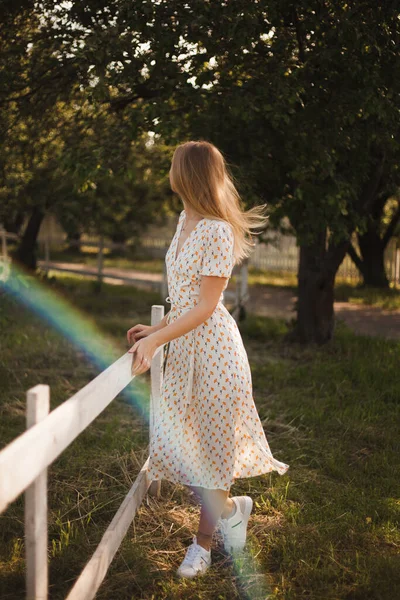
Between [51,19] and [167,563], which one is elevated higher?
[51,19]

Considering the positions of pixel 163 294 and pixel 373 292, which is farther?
pixel 373 292

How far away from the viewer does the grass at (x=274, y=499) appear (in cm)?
283

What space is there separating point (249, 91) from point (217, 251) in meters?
3.54

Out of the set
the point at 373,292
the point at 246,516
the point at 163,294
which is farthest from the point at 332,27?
the point at 373,292

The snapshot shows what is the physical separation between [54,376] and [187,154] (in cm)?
439

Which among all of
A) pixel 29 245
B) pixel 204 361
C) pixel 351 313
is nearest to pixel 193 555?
pixel 204 361

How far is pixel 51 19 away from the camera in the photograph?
6176 millimetres

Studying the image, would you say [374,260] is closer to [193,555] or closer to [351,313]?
[351,313]

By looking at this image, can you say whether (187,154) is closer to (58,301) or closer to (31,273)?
(58,301)

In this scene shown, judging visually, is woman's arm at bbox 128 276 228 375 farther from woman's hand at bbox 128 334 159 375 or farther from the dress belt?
the dress belt

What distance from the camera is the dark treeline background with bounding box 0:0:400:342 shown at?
203 inches

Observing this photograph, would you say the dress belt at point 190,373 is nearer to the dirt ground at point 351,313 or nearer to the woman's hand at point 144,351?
the woman's hand at point 144,351

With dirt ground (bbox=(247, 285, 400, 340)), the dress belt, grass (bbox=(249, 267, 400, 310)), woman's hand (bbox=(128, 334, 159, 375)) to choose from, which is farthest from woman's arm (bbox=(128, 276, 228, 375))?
grass (bbox=(249, 267, 400, 310))

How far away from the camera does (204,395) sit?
9.07 feet
